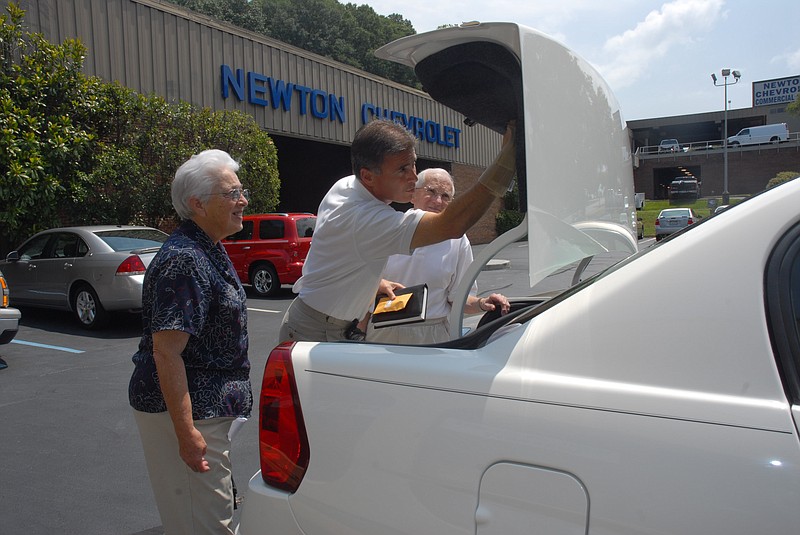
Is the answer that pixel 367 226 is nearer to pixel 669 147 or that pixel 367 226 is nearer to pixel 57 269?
pixel 57 269

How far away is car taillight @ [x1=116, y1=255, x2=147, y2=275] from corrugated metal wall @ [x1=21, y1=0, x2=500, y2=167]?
6172mm

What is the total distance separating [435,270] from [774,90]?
78.6 metres

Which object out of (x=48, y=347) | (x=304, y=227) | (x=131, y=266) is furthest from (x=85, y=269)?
(x=304, y=227)

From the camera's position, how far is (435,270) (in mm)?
3156

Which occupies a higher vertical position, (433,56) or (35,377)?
(433,56)

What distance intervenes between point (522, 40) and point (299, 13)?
68.5 m

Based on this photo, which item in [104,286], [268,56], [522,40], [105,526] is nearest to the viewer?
[522,40]

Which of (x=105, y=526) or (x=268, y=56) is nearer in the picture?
(x=105, y=526)

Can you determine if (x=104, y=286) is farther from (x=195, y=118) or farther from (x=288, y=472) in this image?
(x=288, y=472)

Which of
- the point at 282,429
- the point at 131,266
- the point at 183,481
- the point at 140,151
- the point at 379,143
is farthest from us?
the point at 140,151

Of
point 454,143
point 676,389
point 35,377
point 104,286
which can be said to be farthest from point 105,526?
point 454,143

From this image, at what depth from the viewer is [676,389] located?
125cm

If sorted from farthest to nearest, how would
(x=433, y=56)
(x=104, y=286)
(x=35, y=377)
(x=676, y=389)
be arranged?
(x=104, y=286) < (x=35, y=377) < (x=433, y=56) < (x=676, y=389)

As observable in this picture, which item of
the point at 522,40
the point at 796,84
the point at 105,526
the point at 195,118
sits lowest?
the point at 105,526
